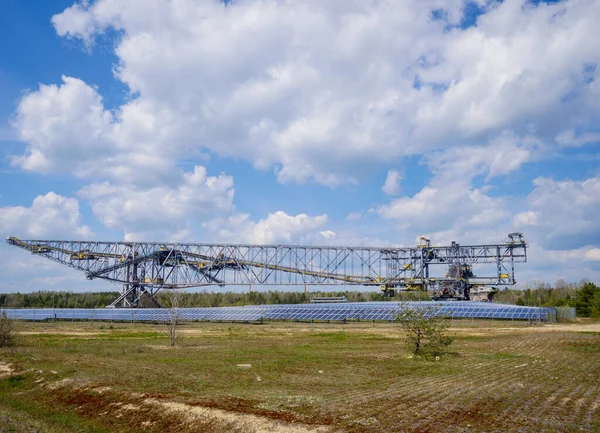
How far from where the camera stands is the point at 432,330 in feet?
116

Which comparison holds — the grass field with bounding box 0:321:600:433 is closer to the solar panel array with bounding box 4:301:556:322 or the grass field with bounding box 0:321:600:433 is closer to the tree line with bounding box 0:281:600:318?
the solar panel array with bounding box 4:301:556:322

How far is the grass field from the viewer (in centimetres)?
1658

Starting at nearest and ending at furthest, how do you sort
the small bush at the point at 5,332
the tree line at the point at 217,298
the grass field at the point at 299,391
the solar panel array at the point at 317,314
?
the grass field at the point at 299,391 → the small bush at the point at 5,332 → the solar panel array at the point at 317,314 → the tree line at the point at 217,298

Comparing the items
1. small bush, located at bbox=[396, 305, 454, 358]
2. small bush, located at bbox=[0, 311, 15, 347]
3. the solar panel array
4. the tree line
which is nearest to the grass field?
small bush, located at bbox=[396, 305, 454, 358]

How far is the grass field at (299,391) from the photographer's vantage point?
1658 cm

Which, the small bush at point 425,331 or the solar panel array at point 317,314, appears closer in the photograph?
the small bush at point 425,331

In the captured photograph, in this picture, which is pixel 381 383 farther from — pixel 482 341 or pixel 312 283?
→ pixel 312 283

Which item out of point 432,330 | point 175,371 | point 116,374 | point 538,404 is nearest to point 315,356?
point 432,330

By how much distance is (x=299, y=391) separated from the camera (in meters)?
21.8

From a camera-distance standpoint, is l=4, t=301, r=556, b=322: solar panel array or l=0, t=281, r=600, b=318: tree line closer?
l=4, t=301, r=556, b=322: solar panel array

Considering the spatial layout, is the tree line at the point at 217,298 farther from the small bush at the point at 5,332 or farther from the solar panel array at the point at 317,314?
the small bush at the point at 5,332

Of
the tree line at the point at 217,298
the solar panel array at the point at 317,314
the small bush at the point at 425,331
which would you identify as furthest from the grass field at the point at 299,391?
the tree line at the point at 217,298

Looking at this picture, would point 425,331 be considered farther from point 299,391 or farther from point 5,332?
point 5,332

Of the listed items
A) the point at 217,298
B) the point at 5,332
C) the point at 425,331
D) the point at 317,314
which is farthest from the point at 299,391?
the point at 217,298
